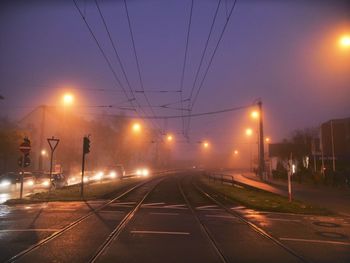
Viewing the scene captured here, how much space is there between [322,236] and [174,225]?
14.2 feet

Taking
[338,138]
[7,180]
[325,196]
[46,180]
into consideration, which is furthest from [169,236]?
[338,138]

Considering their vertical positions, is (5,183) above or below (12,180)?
below

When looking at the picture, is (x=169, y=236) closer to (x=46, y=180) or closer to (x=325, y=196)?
(x=325, y=196)

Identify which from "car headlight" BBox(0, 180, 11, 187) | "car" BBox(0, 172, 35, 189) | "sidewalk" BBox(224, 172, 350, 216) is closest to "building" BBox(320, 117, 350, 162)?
"sidewalk" BBox(224, 172, 350, 216)

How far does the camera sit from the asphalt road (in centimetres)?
858

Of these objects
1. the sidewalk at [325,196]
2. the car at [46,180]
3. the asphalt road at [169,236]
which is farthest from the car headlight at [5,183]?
the sidewalk at [325,196]

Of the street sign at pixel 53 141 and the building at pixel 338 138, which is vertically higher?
the building at pixel 338 138

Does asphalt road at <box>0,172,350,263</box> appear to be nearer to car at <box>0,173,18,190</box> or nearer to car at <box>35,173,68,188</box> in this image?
car at <box>0,173,18,190</box>

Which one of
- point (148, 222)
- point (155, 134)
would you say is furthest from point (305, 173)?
point (155, 134)

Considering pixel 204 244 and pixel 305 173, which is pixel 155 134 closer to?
pixel 305 173

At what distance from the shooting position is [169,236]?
10953 mm

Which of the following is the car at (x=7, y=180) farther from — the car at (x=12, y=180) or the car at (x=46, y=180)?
the car at (x=46, y=180)

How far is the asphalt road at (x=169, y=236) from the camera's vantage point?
28.1 feet

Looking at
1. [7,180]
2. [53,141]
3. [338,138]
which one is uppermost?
[338,138]
